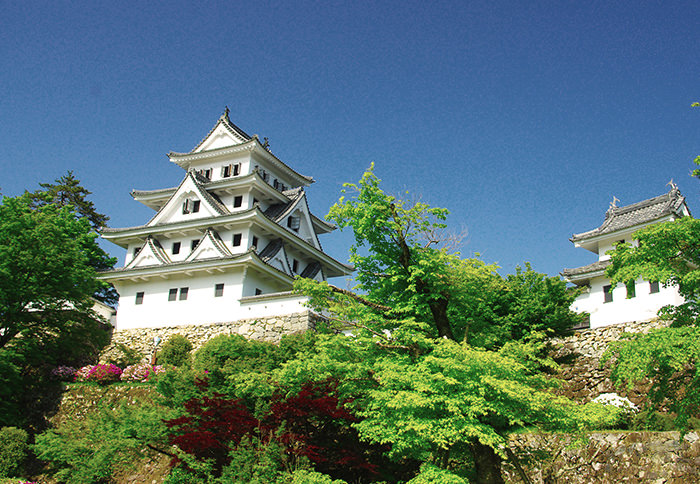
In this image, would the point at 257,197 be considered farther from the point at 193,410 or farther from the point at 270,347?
the point at 193,410

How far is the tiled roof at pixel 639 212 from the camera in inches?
1065

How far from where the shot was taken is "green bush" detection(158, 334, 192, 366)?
26000 mm

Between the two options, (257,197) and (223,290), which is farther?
(257,197)

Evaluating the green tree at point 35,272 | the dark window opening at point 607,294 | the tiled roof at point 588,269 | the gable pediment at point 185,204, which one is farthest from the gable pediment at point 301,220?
the dark window opening at point 607,294

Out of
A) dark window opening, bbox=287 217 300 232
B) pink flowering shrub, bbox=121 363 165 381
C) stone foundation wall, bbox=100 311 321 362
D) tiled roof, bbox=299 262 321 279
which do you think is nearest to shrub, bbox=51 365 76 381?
stone foundation wall, bbox=100 311 321 362

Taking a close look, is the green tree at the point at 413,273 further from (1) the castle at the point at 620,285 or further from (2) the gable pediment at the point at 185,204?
(2) the gable pediment at the point at 185,204

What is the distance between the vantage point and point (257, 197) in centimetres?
3391

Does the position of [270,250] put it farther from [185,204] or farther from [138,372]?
[138,372]

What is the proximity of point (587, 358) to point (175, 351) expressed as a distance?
740 inches

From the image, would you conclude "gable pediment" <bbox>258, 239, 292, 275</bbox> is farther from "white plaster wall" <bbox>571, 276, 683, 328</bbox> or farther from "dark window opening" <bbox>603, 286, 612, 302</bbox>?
"dark window opening" <bbox>603, 286, 612, 302</bbox>

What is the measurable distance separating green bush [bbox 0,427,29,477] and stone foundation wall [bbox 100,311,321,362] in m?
6.94

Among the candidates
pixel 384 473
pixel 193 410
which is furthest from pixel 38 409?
pixel 384 473

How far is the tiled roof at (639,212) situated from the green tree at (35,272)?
23.8 metres

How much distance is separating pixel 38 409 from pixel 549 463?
2070cm
